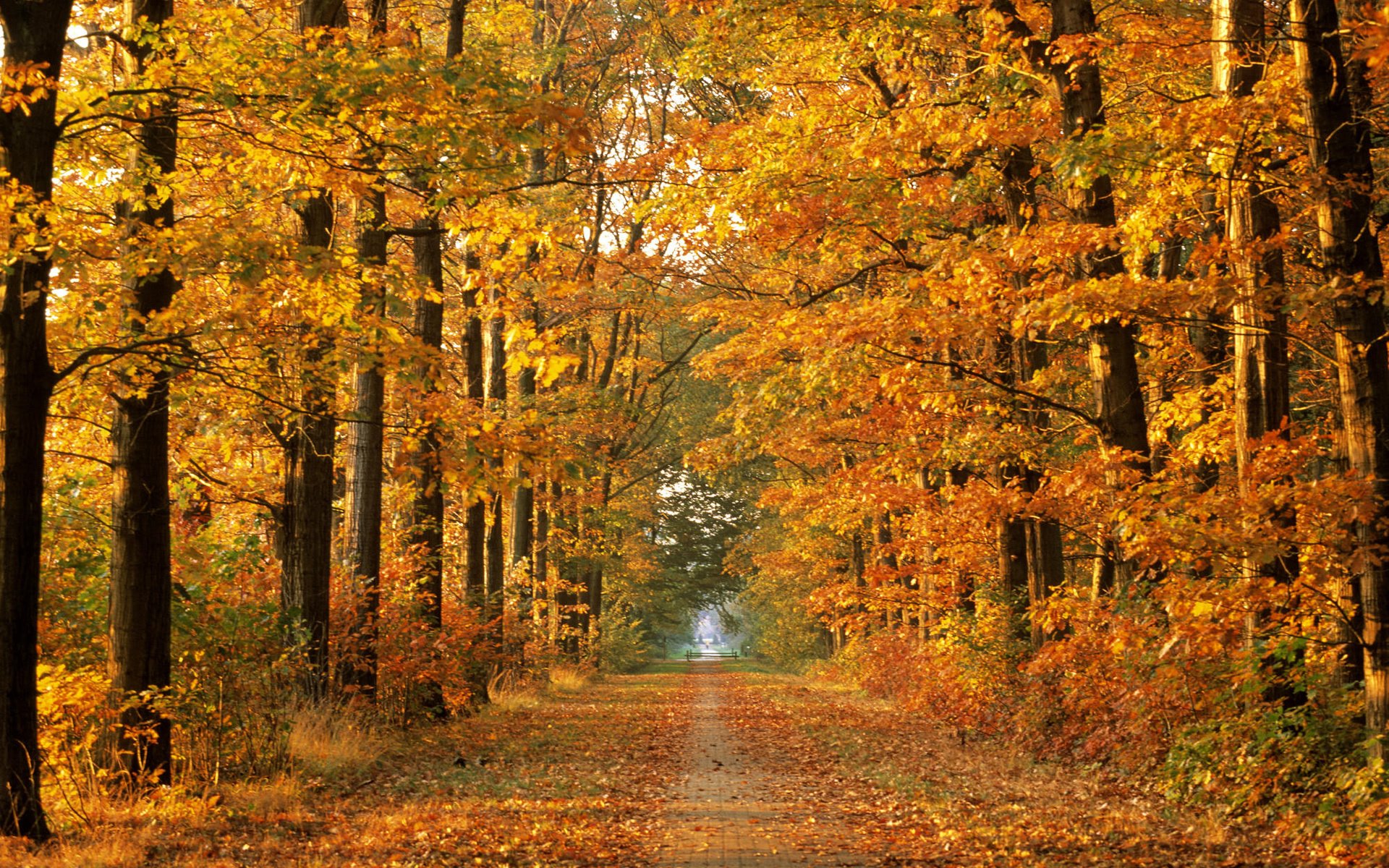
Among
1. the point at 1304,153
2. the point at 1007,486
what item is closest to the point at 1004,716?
the point at 1007,486

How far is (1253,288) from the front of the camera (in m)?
9.41

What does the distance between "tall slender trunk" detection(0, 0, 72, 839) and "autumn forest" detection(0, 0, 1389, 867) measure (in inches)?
1.0

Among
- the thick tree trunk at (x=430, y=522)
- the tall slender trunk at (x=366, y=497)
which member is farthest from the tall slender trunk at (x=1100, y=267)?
the thick tree trunk at (x=430, y=522)

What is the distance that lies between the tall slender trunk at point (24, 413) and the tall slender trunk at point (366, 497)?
4.45m

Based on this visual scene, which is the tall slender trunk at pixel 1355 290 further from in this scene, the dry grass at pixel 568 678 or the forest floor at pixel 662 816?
the dry grass at pixel 568 678

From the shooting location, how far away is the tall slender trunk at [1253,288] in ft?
31.2

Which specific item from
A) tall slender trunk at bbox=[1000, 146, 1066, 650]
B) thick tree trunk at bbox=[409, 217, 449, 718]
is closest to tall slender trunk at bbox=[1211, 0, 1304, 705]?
tall slender trunk at bbox=[1000, 146, 1066, 650]

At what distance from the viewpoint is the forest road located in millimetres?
7996

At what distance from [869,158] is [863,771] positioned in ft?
24.3

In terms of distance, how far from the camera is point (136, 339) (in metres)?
8.16

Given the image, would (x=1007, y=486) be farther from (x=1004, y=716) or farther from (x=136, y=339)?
(x=136, y=339)

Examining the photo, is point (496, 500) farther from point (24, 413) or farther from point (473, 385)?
point (24, 413)

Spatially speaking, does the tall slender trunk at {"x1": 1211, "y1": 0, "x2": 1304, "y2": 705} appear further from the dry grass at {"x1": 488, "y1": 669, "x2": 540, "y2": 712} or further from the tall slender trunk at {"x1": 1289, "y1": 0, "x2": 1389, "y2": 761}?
the dry grass at {"x1": 488, "y1": 669, "x2": 540, "y2": 712}

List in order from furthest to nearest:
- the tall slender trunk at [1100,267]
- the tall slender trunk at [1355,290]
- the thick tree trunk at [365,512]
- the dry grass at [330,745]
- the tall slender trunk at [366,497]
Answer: the thick tree trunk at [365,512] → the tall slender trunk at [366,497] → the tall slender trunk at [1100,267] → the dry grass at [330,745] → the tall slender trunk at [1355,290]
